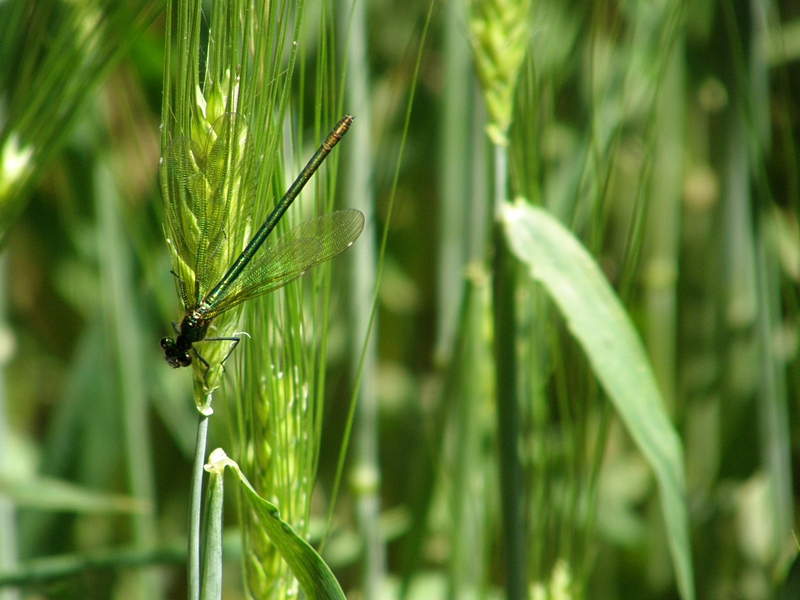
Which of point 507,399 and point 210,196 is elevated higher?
point 210,196

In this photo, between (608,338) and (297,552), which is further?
(608,338)

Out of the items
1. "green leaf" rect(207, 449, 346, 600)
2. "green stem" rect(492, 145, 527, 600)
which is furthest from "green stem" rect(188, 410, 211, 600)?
"green stem" rect(492, 145, 527, 600)

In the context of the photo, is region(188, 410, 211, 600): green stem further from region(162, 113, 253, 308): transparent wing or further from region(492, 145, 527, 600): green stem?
region(492, 145, 527, 600): green stem

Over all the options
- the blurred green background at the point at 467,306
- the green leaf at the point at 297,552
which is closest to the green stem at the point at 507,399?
the blurred green background at the point at 467,306

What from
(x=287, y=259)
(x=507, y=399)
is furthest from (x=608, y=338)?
(x=287, y=259)

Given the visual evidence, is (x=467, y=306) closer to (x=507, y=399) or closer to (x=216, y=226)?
(x=507, y=399)

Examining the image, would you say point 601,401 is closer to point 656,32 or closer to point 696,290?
point 656,32

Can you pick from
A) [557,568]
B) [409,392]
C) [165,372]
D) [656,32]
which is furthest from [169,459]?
[656,32]

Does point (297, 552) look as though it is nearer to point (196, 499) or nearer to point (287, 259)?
point (196, 499)
